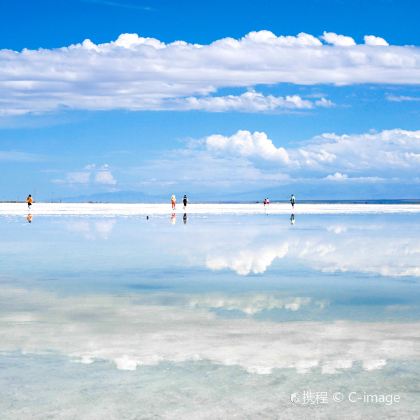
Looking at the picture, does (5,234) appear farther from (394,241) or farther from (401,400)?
(401,400)

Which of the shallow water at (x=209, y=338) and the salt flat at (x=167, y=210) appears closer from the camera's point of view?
the shallow water at (x=209, y=338)

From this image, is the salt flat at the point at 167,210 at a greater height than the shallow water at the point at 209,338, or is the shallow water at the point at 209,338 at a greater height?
the salt flat at the point at 167,210

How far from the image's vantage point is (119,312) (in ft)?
43.2

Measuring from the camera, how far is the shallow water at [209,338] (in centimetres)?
757

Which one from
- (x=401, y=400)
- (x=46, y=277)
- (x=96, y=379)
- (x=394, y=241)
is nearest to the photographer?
(x=401, y=400)

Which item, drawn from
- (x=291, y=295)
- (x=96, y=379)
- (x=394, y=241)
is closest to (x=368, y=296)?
(x=291, y=295)

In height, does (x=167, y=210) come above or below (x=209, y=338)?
above

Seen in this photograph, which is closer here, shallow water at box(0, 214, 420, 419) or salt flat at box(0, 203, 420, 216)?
shallow water at box(0, 214, 420, 419)

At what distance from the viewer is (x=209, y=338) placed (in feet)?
35.2

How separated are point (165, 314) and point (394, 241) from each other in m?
20.0

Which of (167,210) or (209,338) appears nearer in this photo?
(209,338)

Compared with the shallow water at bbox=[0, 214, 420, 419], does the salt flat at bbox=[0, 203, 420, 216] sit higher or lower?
higher

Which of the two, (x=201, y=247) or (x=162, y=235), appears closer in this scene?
(x=201, y=247)

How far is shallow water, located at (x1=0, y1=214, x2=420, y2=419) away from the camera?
298 inches
